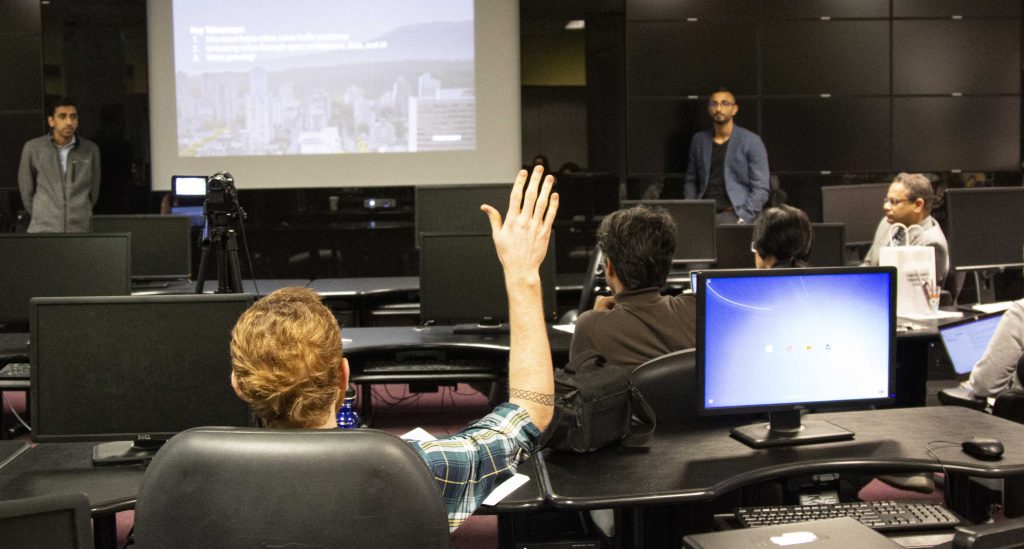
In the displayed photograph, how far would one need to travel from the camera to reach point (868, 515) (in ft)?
7.29

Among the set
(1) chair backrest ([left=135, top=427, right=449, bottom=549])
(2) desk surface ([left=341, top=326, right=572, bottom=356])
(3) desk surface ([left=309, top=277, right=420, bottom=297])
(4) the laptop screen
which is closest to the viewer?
(1) chair backrest ([left=135, top=427, right=449, bottom=549])

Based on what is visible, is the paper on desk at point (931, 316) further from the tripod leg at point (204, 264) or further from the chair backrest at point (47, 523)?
the chair backrest at point (47, 523)

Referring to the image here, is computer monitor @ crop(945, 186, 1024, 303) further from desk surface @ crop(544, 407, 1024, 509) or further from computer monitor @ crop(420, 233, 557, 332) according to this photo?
desk surface @ crop(544, 407, 1024, 509)

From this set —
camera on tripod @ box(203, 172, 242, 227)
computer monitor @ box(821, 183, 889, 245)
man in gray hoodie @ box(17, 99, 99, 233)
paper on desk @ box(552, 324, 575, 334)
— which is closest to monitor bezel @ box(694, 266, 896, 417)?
paper on desk @ box(552, 324, 575, 334)

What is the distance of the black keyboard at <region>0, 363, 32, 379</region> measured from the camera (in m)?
3.76

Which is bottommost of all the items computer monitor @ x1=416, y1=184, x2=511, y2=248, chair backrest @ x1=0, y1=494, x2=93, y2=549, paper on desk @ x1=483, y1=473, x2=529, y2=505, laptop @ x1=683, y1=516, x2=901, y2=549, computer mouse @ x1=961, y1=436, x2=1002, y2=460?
laptop @ x1=683, y1=516, x2=901, y2=549

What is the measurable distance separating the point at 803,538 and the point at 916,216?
10.7 feet

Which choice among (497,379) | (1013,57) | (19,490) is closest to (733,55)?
(1013,57)

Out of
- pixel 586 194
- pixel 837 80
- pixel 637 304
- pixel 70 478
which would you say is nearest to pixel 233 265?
pixel 70 478

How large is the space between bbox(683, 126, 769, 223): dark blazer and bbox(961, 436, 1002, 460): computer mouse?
4.61 metres

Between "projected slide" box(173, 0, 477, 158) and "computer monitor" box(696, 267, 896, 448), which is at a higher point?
"projected slide" box(173, 0, 477, 158)

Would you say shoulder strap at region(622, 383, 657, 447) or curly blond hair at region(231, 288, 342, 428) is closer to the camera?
curly blond hair at region(231, 288, 342, 428)

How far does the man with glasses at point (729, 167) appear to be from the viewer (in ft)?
22.5

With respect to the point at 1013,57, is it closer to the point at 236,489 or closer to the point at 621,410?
the point at 621,410
